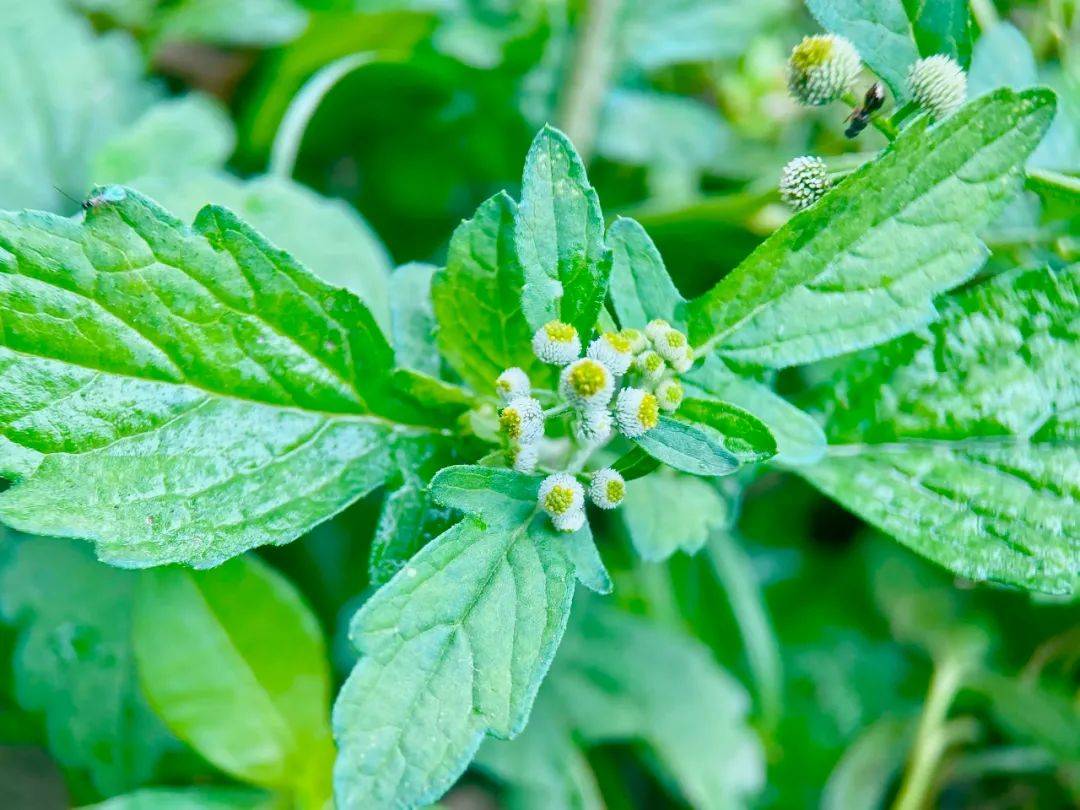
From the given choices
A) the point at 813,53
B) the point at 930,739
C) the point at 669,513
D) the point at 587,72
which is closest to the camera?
the point at 813,53

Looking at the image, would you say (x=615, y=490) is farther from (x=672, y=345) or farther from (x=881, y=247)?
(x=881, y=247)

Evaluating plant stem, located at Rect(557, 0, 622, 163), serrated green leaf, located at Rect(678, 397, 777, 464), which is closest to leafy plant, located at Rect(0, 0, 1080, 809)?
serrated green leaf, located at Rect(678, 397, 777, 464)

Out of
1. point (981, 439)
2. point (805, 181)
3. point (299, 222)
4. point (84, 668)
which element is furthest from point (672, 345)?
point (84, 668)

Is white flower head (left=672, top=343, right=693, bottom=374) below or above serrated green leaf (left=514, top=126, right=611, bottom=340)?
below

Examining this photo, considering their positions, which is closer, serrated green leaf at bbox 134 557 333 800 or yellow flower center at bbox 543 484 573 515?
yellow flower center at bbox 543 484 573 515

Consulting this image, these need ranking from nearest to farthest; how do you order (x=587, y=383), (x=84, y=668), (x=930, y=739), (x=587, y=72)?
(x=587, y=383), (x=84, y=668), (x=930, y=739), (x=587, y=72)

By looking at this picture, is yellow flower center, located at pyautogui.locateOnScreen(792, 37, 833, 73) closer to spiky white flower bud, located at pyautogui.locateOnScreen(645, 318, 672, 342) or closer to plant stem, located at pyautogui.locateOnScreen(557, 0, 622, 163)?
spiky white flower bud, located at pyautogui.locateOnScreen(645, 318, 672, 342)

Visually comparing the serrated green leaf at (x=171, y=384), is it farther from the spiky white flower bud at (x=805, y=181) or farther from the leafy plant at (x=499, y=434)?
the spiky white flower bud at (x=805, y=181)
